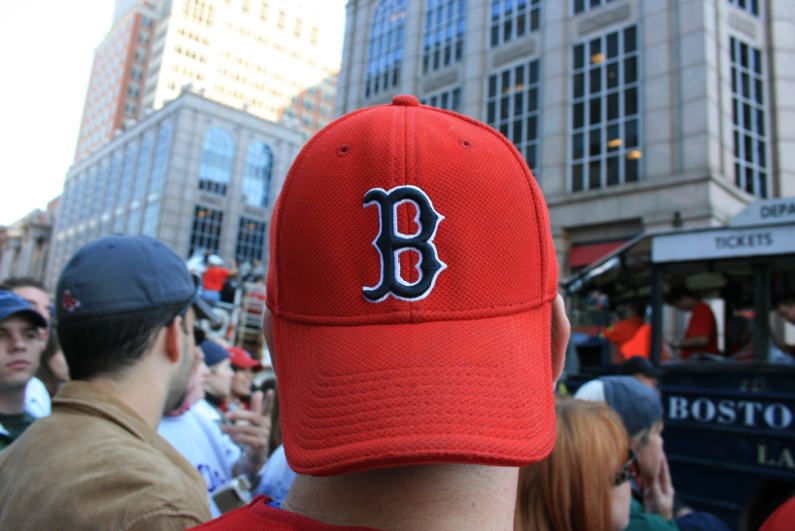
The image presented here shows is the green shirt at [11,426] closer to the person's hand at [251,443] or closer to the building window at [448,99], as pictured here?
the person's hand at [251,443]

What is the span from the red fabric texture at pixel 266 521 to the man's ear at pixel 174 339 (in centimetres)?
113

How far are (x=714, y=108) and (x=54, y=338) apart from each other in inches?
651

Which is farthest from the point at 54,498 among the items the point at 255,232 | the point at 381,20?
the point at 255,232

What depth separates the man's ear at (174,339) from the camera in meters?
1.94

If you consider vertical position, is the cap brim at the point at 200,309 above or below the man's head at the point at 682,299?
below

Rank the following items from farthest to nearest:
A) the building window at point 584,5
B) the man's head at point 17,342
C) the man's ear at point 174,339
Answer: the building window at point 584,5 → the man's head at point 17,342 → the man's ear at point 174,339

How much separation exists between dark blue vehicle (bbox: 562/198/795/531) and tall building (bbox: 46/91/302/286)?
42.3 m

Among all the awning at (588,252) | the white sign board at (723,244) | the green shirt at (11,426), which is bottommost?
the green shirt at (11,426)

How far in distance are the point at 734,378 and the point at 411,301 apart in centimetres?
493

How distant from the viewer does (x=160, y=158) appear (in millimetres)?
46219

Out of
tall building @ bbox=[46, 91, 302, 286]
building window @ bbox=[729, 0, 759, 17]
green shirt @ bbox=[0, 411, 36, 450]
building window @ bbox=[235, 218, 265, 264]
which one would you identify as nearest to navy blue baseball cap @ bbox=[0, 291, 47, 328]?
green shirt @ bbox=[0, 411, 36, 450]

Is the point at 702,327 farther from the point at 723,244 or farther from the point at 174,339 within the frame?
the point at 174,339

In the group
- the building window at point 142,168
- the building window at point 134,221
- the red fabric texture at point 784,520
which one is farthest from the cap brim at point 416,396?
the building window at point 142,168

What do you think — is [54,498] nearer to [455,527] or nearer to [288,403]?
[288,403]
